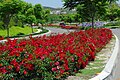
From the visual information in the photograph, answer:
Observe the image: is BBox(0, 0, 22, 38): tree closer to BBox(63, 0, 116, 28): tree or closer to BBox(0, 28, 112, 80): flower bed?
BBox(63, 0, 116, 28): tree

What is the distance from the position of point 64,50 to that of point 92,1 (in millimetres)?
21015

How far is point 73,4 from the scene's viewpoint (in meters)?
30.6

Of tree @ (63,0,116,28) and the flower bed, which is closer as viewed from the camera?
the flower bed

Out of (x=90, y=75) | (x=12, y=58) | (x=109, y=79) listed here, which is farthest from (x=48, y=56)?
(x=109, y=79)

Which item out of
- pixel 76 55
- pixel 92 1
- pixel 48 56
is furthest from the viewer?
pixel 92 1

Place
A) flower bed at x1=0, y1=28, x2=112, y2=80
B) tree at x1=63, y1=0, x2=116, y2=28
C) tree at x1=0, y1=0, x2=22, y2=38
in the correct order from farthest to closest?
tree at x1=0, y1=0, x2=22, y2=38, tree at x1=63, y1=0, x2=116, y2=28, flower bed at x1=0, y1=28, x2=112, y2=80

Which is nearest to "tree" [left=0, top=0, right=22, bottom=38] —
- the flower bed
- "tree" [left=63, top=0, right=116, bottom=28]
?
"tree" [left=63, top=0, right=116, bottom=28]

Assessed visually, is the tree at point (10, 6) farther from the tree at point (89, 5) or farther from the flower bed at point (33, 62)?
the flower bed at point (33, 62)

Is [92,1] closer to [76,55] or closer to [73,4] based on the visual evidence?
[73,4]

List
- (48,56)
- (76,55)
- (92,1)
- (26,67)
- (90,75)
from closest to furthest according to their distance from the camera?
(26,67) → (48,56) → (90,75) → (76,55) → (92,1)

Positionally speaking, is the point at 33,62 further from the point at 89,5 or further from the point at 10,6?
the point at 10,6

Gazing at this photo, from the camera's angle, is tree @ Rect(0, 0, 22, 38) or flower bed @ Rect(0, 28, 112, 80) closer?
flower bed @ Rect(0, 28, 112, 80)

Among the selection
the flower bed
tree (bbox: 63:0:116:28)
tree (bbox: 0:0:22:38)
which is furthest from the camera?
tree (bbox: 0:0:22:38)

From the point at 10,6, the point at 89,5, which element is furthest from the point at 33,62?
the point at 10,6
